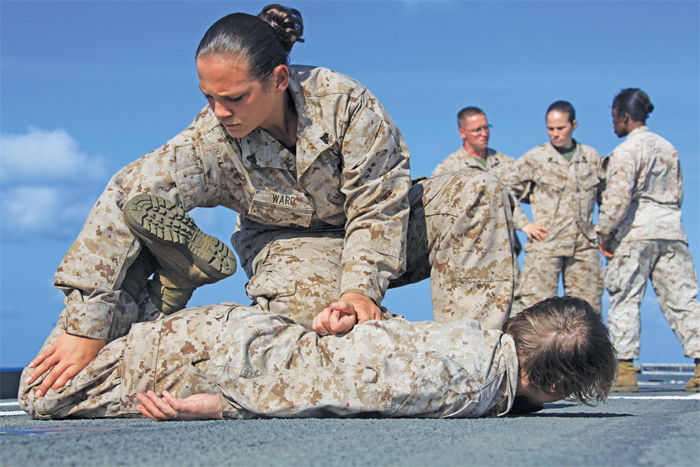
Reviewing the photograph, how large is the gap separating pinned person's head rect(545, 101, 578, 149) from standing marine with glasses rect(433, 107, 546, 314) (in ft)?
1.54

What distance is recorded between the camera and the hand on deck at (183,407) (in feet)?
5.60

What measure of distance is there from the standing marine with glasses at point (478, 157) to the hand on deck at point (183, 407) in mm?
4235

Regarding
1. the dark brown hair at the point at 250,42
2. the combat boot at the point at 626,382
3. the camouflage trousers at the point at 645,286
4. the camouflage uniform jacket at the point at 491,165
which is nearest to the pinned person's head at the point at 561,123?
the camouflage uniform jacket at the point at 491,165

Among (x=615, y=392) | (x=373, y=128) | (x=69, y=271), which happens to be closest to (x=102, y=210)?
(x=69, y=271)

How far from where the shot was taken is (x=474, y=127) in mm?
5762

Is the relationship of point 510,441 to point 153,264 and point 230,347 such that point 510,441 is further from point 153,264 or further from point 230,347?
point 153,264

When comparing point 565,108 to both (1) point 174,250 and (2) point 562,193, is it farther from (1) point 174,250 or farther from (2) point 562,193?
(1) point 174,250

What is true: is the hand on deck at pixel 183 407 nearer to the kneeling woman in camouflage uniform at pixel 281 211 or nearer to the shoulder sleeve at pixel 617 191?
the kneeling woman in camouflage uniform at pixel 281 211

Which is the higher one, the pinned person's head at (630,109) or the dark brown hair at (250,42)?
the pinned person's head at (630,109)

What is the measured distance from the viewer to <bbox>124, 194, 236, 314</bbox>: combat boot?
2174 millimetres

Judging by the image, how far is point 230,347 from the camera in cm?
178

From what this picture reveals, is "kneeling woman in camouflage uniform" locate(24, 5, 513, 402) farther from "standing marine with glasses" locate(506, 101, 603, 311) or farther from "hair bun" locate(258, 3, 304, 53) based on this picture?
"standing marine with glasses" locate(506, 101, 603, 311)

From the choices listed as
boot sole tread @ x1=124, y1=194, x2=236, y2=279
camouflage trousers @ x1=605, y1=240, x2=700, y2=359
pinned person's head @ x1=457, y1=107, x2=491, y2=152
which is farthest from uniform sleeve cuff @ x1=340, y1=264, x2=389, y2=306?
pinned person's head @ x1=457, y1=107, x2=491, y2=152

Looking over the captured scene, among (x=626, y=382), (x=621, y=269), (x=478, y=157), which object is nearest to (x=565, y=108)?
(x=478, y=157)
